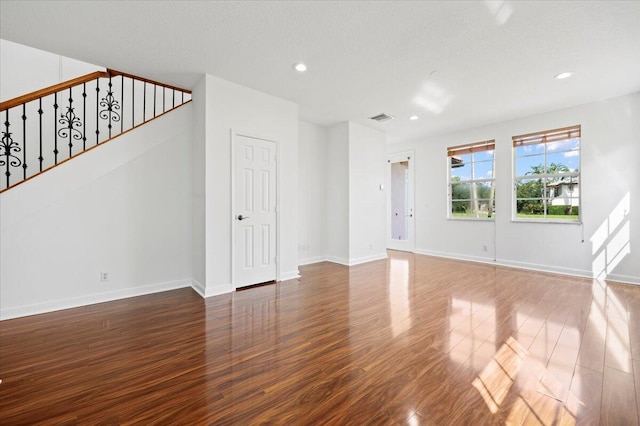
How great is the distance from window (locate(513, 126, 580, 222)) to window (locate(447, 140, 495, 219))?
47 cm

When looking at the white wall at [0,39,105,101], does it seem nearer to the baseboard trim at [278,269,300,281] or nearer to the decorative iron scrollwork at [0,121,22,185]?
the decorative iron scrollwork at [0,121,22,185]

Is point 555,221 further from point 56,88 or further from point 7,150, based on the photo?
point 7,150

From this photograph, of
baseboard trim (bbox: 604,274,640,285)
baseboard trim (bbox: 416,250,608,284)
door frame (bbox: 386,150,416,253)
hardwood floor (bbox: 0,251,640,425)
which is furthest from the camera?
door frame (bbox: 386,150,416,253)

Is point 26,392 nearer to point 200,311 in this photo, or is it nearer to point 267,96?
point 200,311

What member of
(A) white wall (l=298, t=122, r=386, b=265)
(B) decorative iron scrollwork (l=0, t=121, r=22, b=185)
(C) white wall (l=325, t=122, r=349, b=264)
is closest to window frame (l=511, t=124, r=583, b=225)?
(A) white wall (l=298, t=122, r=386, b=265)

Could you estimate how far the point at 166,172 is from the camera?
3.86 m

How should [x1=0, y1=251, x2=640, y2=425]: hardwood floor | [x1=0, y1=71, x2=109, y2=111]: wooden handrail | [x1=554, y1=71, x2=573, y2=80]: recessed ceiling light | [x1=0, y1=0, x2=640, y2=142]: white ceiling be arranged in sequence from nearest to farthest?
[x1=0, y1=251, x2=640, y2=425]: hardwood floor
[x1=0, y1=0, x2=640, y2=142]: white ceiling
[x1=0, y1=71, x2=109, y2=111]: wooden handrail
[x1=554, y1=71, x2=573, y2=80]: recessed ceiling light

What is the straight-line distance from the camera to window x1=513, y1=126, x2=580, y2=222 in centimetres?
481

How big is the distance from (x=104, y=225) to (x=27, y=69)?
9.03 ft

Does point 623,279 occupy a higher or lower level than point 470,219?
lower

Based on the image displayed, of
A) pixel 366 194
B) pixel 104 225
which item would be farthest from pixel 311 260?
pixel 104 225

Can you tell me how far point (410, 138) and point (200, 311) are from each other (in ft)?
20.0

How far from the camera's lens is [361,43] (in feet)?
9.44

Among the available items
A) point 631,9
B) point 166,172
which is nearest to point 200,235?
point 166,172
